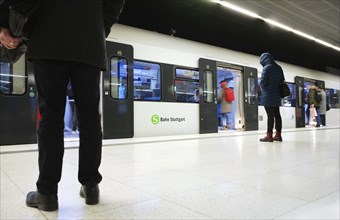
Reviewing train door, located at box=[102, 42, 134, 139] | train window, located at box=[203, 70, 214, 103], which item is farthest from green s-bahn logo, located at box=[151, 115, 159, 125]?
train window, located at box=[203, 70, 214, 103]

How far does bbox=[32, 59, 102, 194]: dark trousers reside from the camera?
1.14 m

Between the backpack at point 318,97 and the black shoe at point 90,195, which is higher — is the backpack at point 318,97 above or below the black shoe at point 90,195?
above

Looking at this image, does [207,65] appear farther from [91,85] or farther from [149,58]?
[91,85]

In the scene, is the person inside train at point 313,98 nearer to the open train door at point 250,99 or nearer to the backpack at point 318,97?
the backpack at point 318,97

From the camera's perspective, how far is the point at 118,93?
17.4 ft

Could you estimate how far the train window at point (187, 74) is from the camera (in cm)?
638

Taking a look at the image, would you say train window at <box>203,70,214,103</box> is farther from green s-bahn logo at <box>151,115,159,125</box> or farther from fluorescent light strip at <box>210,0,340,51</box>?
fluorescent light strip at <box>210,0,340,51</box>

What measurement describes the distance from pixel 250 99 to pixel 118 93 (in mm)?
4601

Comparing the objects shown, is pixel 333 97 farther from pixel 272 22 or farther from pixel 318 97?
pixel 272 22

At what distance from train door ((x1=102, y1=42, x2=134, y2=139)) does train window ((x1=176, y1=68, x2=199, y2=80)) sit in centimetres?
137

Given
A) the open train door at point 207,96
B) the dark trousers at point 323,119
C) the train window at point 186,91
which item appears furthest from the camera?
the dark trousers at point 323,119

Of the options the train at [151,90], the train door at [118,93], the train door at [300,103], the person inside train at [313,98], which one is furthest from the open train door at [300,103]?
the train door at [118,93]

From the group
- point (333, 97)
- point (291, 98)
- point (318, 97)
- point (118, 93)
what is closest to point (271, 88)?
point (118, 93)

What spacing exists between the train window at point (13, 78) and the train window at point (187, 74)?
3287 millimetres
